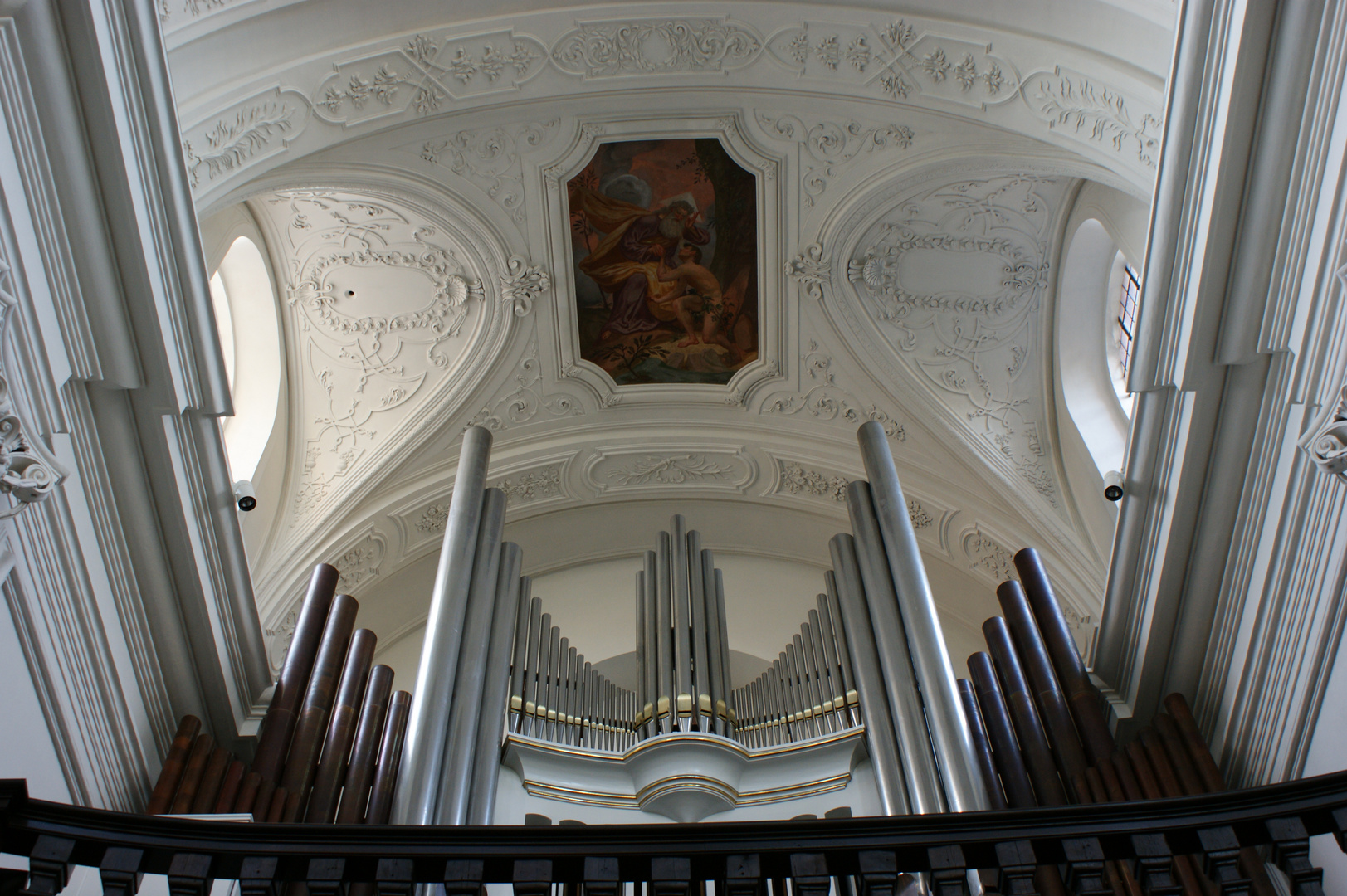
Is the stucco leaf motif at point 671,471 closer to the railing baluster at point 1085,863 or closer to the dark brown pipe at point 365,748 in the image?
the dark brown pipe at point 365,748

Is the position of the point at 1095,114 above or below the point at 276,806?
above

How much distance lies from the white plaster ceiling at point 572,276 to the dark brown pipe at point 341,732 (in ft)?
6.72

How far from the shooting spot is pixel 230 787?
6324 mm

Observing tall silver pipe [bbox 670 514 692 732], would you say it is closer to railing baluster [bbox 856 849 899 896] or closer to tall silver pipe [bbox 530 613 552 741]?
tall silver pipe [bbox 530 613 552 741]

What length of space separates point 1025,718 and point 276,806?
4.40m

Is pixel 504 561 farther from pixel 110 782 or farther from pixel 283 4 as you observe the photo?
pixel 283 4

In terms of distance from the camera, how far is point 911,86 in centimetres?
840

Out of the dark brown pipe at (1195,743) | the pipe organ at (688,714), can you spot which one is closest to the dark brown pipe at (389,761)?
the pipe organ at (688,714)

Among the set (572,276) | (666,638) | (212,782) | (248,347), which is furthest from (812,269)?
(212,782)

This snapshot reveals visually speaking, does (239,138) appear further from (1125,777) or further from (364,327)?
(1125,777)

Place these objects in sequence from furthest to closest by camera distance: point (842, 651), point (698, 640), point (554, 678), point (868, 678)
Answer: point (698, 640) < point (554, 678) < point (842, 651) < point (868, 678)

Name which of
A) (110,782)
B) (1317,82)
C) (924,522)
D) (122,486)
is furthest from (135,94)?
(924,522)

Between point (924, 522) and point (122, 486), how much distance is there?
7204 mm

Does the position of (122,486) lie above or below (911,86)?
below
